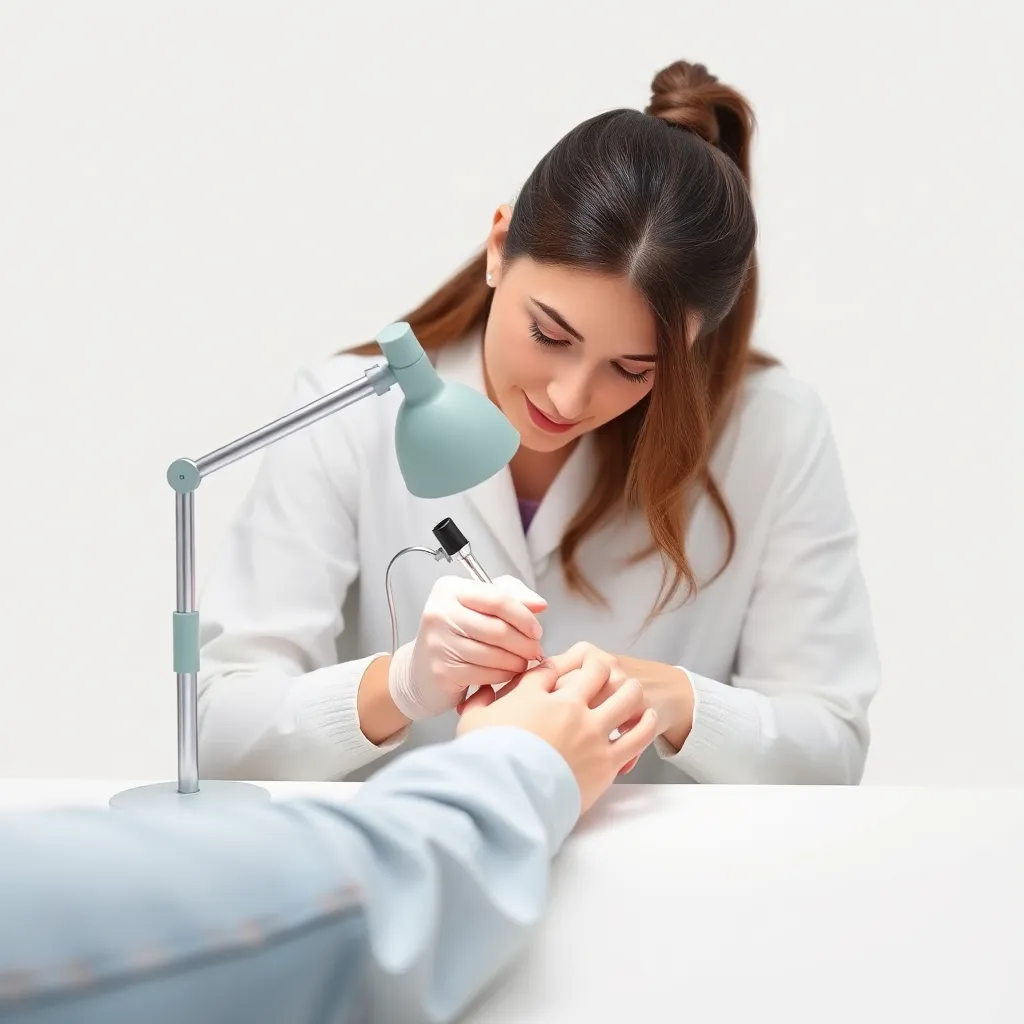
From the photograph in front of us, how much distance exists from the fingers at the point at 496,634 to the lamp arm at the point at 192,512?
28 centimetres

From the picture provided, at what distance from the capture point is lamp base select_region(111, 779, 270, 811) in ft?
3.94

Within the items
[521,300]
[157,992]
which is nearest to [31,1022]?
[157,992]

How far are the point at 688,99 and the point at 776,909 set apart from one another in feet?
3.42

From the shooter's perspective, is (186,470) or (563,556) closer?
(186,470)

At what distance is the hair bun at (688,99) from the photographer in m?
1.53

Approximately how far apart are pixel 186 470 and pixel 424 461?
23 cm

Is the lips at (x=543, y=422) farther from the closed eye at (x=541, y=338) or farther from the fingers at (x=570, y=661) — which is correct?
the fingers at (x=570, y=661)

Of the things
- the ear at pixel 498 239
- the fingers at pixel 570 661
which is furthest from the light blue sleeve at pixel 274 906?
the ear at pixel 498 239

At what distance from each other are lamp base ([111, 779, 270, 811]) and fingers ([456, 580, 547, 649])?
0.30 meters

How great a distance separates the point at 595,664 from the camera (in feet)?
3.98

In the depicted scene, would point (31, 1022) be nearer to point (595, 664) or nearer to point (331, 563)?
point (595, 664)

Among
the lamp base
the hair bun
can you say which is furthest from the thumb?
the hair bun

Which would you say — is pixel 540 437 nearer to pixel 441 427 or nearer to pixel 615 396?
pixel 615 396

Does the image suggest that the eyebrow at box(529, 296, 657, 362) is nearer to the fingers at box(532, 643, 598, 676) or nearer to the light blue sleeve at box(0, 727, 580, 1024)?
the fingers at box(532, 643, 598, 676)
